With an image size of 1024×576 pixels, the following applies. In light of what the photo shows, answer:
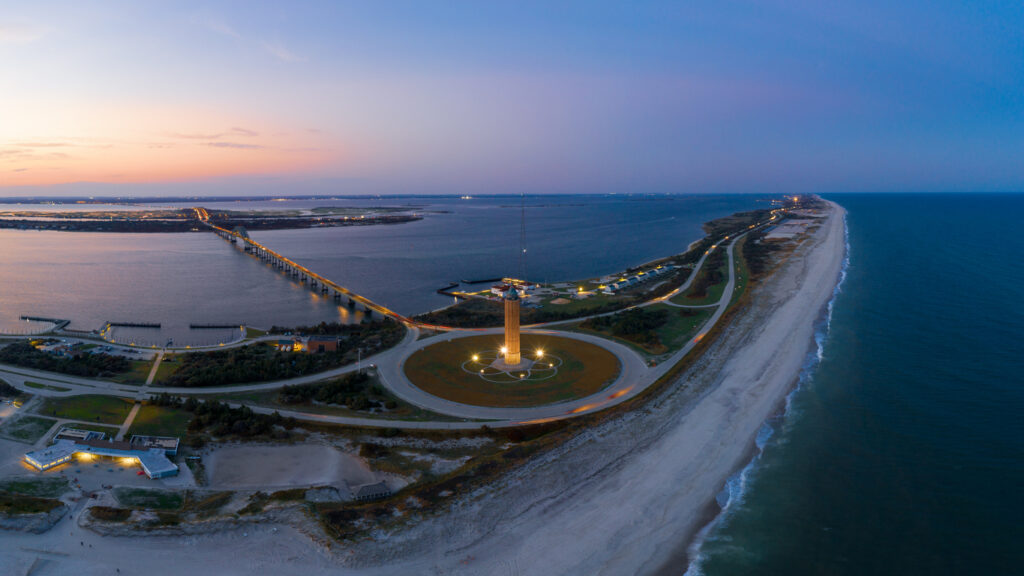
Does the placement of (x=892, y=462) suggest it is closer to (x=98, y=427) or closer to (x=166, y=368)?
(x=98, y=427)

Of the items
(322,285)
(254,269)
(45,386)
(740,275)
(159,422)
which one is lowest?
(159,422)

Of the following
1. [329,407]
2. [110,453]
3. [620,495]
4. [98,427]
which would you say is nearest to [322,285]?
[329,407]

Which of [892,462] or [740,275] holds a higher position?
[740,275]

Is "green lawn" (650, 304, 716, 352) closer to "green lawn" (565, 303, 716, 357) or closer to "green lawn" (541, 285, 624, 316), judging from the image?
"green lawn" (565, 303, 716, 357)

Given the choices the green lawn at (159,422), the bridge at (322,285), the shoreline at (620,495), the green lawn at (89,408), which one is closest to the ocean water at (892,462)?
the shoreline at (620,495)

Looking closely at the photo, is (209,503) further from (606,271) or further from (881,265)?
(881,265)

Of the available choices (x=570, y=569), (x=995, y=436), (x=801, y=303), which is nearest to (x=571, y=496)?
(x=570, y=569)
